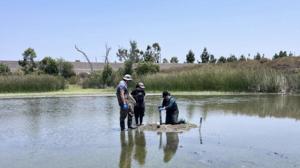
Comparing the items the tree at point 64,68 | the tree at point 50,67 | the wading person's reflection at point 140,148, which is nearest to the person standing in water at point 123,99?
the wading person's reflection at point 140,148

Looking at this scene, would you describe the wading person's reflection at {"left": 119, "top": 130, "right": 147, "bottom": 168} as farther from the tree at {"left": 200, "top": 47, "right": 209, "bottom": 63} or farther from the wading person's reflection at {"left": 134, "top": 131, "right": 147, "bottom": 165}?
the tree at {"left": 200, "top": 47, "right": 209, "bottom": 63}

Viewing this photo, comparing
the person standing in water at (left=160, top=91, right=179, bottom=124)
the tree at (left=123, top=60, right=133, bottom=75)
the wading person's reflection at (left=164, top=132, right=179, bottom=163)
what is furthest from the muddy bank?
the tree at (left=123, top=60, right=133, bottom=75)

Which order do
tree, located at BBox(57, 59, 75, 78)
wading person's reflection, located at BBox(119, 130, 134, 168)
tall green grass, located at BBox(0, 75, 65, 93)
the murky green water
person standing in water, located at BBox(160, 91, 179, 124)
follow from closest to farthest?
wading person's reflection, located at BBox(119, 130, 134, 168), the murky green water, person standing in water, located at BBox(160, 91, 179, 124), tall green grass, located at BBox(0, 75, 65, 93), tree, located at BBox(57, 59, 75, 78)

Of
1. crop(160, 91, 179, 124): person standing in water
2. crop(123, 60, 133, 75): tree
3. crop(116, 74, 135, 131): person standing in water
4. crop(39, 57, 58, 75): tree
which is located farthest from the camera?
crop(39, 57, 58, 75): tree

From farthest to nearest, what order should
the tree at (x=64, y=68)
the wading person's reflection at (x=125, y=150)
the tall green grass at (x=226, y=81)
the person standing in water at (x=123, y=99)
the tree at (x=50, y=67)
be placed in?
the tree at (x=50, y=67)
the tree at (x=64, y=68)
the tall green grass at (x=226, y=81)
the person standing in water at (x=123, y=99)
the wading person's reflection at (x=125, y=150)

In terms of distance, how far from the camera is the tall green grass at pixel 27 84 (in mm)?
39188

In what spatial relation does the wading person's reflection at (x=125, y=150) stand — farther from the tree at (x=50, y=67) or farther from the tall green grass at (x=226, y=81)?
the tree at (x=50, y=67)

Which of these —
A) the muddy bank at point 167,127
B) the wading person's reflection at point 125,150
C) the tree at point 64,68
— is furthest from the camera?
the tree at point 64,68

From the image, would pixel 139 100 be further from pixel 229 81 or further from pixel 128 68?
pixel 128 68

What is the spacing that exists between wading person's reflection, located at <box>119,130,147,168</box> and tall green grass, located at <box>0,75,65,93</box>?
26.1 m

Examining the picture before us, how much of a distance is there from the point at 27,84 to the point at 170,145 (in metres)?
28.8

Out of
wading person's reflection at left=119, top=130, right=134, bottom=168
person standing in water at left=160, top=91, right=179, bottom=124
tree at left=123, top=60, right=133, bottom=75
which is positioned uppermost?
tree at left=123, top=60, right=133, bottom=75

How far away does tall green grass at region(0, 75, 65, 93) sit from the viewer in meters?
39.2

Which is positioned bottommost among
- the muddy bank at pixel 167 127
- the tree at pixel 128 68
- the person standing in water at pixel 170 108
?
the muddy bank at pixel 167 127
